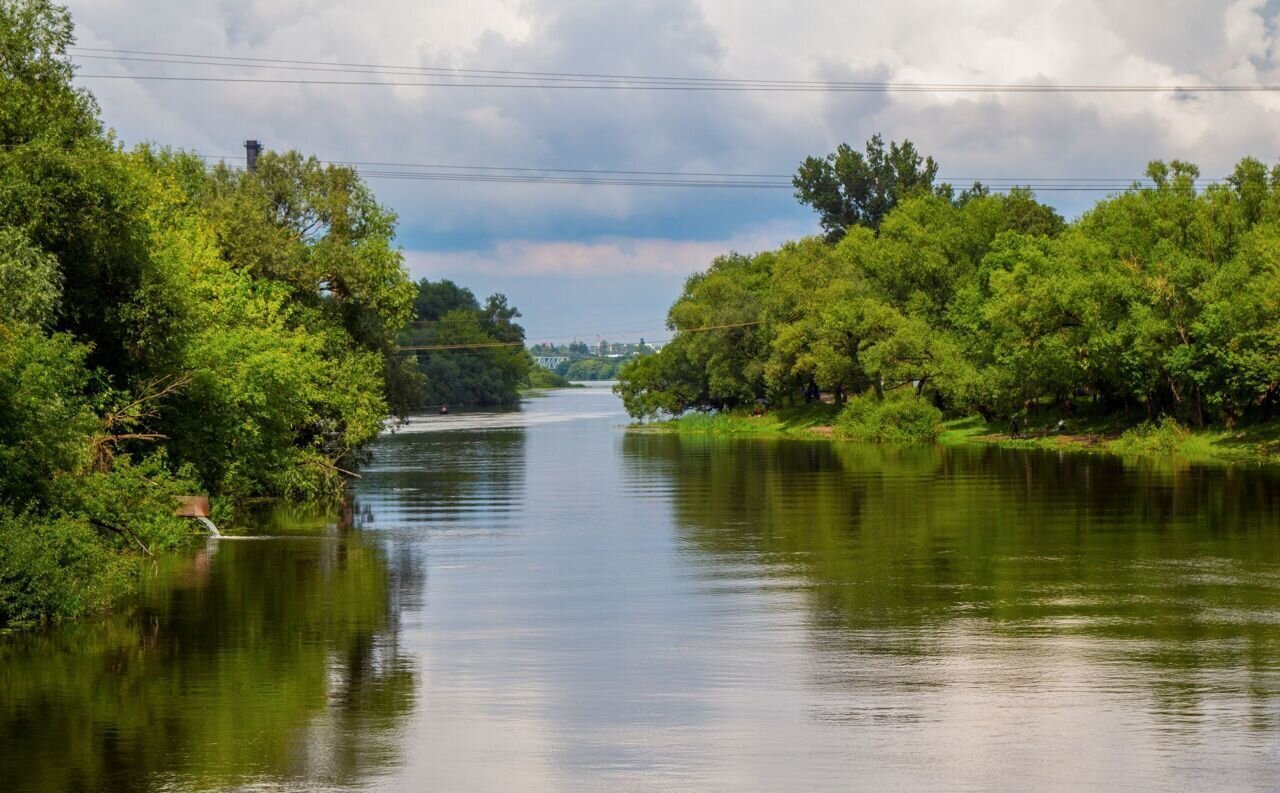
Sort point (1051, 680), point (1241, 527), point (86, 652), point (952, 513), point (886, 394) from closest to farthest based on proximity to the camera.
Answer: point (1051, 680), point (86, 652), point (1241, 527), point (952, 513), point (886, 394)

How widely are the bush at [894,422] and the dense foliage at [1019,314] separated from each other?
1780 millimetres

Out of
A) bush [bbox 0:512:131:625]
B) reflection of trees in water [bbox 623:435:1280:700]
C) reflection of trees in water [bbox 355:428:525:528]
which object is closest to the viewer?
reflection of trees in water [bbox 623:435:1280:700]

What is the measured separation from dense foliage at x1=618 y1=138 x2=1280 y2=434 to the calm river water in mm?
29699

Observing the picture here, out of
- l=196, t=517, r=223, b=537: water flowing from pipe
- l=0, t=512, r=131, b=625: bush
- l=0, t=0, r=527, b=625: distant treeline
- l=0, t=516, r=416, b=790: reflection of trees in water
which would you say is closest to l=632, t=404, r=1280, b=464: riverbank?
l=0, t=0, r=527, b=625: distant treeline

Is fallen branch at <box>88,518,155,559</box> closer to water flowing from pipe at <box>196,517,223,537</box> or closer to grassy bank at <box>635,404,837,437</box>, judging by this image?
water flowing from pipe at <box>196,517,223,537</box>

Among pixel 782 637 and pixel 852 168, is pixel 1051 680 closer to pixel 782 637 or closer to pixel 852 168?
pixel 782 637

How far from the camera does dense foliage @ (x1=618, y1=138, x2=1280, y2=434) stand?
243ft

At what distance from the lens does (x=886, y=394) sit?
4038 inches

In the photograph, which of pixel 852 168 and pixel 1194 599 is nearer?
pixel 1194 599

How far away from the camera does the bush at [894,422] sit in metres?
94.4

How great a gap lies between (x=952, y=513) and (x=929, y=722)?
28586 millimetres

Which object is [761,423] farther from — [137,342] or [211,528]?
[137,342]

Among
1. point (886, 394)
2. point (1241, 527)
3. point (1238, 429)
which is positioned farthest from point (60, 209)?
→ point (886, 394)

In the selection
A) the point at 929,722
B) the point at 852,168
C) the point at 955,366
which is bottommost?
the point at 929,722
